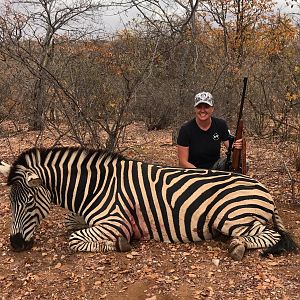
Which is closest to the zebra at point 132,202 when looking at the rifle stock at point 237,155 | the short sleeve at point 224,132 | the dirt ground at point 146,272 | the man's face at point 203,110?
the dirt ground at point 146,272

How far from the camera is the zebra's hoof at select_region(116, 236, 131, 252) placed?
366 cm

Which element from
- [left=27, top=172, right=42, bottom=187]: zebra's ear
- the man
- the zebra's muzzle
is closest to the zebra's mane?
[left=27, top=172, right=42, bottom=187]: zebra's ear

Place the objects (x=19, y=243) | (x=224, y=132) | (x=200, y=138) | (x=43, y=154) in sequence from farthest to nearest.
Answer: (x=224, y=132) → (x=200, y=138) → (x=43, y=154) → (x=19, y=243)

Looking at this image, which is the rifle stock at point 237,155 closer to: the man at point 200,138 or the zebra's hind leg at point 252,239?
the man at point 200,138

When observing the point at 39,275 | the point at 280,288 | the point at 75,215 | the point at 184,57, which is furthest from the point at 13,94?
the point at 280,288

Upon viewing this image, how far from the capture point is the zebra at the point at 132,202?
145 inches

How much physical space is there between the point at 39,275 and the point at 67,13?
7.73m

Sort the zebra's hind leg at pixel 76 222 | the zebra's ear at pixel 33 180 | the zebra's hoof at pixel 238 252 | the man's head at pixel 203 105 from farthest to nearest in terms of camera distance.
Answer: the man's head at pixel 203 105, the zebra's hind leg at pixel 76 222, the zebra's ear at pixel 33 180, the zebra's hoof at pixel 238 252

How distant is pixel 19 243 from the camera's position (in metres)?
3.70

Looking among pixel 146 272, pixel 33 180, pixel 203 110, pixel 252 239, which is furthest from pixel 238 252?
pixel 33 180

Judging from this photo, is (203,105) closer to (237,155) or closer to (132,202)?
(237,155)

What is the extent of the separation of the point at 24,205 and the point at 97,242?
28.1 inches

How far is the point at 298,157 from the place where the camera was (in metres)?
5.80

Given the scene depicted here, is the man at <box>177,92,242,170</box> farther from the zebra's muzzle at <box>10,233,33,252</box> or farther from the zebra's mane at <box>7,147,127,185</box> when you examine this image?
the zebra's muzzle at <box>10,233,33,252</box>
